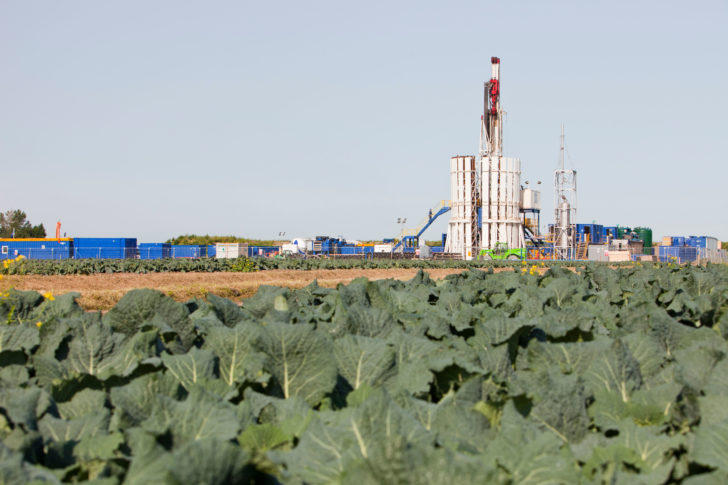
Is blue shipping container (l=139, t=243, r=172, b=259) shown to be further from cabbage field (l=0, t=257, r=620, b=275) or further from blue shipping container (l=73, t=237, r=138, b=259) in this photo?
cabbage field (l=0, t=257, r=620, b=275)

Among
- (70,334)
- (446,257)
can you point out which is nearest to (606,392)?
(70,334)

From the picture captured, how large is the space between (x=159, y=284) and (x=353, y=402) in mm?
22799

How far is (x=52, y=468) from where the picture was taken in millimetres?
1699

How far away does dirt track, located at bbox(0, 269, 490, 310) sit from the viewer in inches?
699

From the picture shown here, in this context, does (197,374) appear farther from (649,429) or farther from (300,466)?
(649,429)

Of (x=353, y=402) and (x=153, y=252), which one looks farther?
(x=153, y=252)

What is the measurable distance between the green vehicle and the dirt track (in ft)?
79.7

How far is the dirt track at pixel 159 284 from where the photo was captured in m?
17.8

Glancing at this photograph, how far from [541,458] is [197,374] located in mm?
1307

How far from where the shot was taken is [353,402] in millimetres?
1945

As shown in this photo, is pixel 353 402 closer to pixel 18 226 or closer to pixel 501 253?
pixel 501 253

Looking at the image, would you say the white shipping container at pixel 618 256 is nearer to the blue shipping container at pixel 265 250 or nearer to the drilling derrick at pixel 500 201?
the drilling derrick at pixel 500 201

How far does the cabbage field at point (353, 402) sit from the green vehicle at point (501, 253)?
49.8 meters

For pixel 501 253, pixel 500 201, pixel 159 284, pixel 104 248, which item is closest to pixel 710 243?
pixel 500 201
